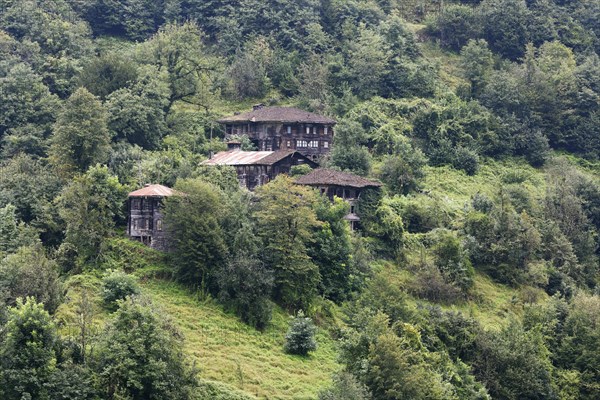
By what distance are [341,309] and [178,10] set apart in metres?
66.3

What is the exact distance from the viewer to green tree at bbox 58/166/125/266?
6700 cm

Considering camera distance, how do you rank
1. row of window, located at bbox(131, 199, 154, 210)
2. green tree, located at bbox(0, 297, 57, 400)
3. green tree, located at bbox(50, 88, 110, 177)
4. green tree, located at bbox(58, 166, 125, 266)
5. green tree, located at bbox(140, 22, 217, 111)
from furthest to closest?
green tree, located at bbox(140, 22, 217, 111) < green tree, located at bbox(50, 88, 110, 177) < row of window, located at bbox(131, 199, 154, 210) < green tree, located at bbox(58, 166, 125, 266) < green tree, located at bbox(0, 297, 57, 400)

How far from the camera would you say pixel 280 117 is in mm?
93250

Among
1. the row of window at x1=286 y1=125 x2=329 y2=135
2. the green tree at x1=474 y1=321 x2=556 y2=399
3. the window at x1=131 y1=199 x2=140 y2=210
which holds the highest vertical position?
the row of window at x1=286 y1=125 x2=329 y2=135

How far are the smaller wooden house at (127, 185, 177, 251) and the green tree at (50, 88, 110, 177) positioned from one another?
7179mm

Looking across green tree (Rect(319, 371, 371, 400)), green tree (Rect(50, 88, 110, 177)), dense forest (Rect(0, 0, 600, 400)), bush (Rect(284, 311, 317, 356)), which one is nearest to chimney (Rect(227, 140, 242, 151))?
dense forest (Rect(0, 0, 600, 400))

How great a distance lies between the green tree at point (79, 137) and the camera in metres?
75.6

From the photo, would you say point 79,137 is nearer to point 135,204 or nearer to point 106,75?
point 135,204

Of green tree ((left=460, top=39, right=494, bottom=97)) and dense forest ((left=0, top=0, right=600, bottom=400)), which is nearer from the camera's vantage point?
dense forest ((left=0, top=0, right=600, bottom=400))

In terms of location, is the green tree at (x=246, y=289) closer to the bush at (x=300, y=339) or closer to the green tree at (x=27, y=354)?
the bush at (x=300, y=339)

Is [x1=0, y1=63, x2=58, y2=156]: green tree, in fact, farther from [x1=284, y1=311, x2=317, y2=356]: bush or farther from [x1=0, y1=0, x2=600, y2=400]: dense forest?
[x1=284, y1=311, x2=317, y2=356]: bush

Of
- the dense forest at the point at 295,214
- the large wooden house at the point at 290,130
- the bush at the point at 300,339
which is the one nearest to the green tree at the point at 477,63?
the dense forest at the point at 295,214

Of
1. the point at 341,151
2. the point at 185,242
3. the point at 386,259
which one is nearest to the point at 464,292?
the point at 386,259

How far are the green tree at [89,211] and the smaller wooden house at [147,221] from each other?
1340 millimetres
